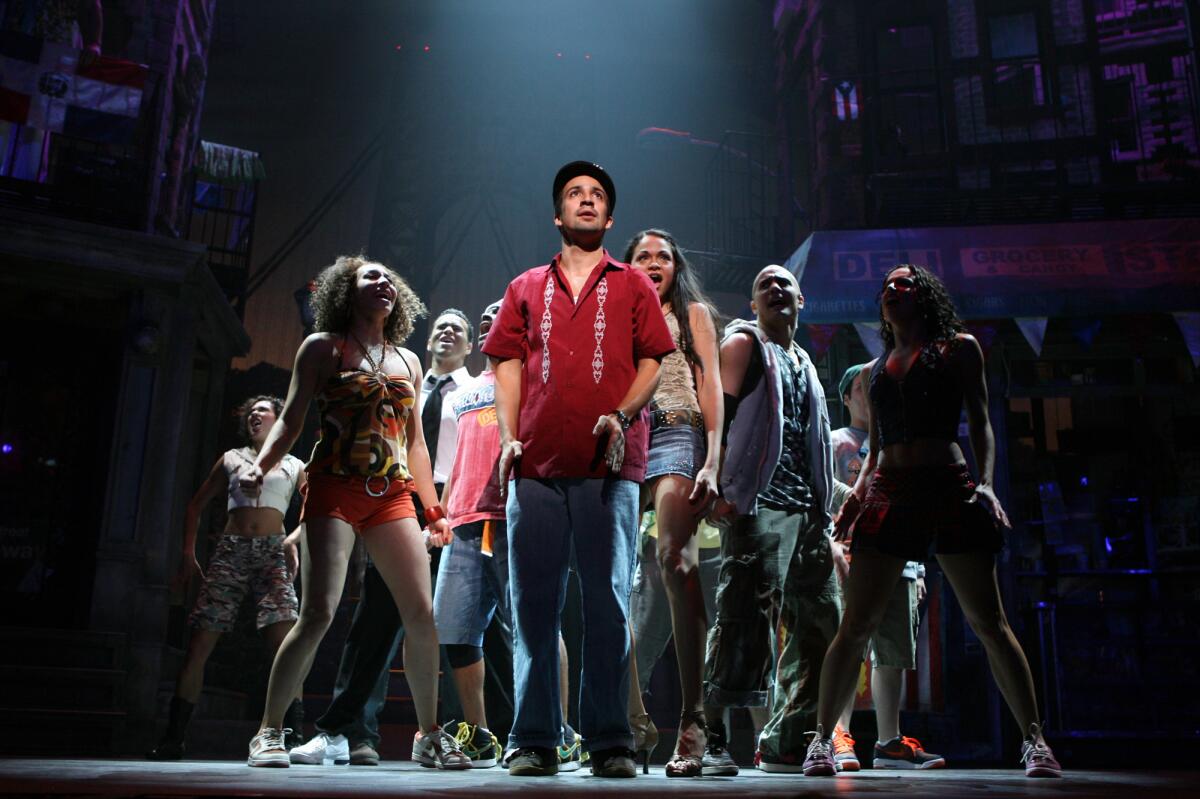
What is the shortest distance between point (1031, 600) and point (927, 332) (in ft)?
22.7

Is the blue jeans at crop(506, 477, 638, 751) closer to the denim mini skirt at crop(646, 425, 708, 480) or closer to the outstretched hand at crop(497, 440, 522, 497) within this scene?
the outstretched hand at crop(497, 440, 522, 497)

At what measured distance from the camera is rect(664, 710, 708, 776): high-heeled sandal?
3211 millimetres

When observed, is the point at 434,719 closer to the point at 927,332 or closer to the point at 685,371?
the point at 685,371

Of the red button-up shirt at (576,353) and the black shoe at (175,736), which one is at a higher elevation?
the red button-up shirt at (576,353)

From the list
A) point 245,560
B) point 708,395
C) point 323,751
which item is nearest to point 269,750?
point 323,751

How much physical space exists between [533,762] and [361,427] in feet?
5.01

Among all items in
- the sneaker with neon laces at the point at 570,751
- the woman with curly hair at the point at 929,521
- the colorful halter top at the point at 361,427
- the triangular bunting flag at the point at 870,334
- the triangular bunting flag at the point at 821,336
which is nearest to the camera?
the woman with curly hair at the point at 929,521

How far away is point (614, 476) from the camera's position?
3004 millimetres

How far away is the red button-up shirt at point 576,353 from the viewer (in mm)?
2994

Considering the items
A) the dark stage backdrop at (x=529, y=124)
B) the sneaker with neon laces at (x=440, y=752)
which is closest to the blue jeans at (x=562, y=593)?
the sneaker with neon laces at (x=440, y=752)

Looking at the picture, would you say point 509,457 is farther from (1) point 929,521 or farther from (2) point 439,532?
(1) point 929,521

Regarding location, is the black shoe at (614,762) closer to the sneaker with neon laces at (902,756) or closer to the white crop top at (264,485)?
the sneaker with neon laces at (902,756)

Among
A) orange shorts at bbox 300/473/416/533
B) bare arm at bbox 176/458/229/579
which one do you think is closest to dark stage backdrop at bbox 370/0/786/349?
bare arm at bbox 176/458/229/579

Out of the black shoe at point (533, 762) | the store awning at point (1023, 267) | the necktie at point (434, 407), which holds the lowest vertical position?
the black shoe at point (533, 762)
